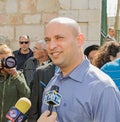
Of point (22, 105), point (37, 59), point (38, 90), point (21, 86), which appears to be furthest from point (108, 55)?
point (22, 105)

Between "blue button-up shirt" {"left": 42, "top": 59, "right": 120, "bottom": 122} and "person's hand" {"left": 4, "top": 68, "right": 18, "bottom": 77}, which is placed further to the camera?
"person's hand" {"left": 4, "top": 68, "right": 18, "bottom": 77}

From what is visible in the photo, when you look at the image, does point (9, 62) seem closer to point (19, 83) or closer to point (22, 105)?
point (19, 83)

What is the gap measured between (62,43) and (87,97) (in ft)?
1.14

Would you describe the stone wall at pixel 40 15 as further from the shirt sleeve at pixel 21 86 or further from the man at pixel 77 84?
the man at pixel 77 84

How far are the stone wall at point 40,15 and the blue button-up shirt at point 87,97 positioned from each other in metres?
5.19

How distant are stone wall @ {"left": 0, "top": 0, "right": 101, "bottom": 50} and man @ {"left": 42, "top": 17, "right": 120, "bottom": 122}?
16.9 ft

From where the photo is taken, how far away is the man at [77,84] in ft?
7.47

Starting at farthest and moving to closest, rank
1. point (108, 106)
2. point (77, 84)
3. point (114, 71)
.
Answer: point (114, 71) < point (77, 84) < point (108, 106)

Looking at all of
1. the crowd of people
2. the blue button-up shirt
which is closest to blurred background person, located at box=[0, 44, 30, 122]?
the crowd of people

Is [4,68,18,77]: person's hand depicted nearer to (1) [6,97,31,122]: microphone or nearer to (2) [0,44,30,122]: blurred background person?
(2) [0,44,30,122]: blurred background person

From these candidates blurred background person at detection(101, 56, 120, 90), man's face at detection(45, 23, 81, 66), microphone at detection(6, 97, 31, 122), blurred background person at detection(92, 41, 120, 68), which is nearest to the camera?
man's face at detection(45, 23, 81, 66)

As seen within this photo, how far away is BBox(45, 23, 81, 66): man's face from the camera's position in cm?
242

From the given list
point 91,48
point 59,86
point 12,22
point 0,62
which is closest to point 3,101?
point 0,62

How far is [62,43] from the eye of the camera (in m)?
2.42
